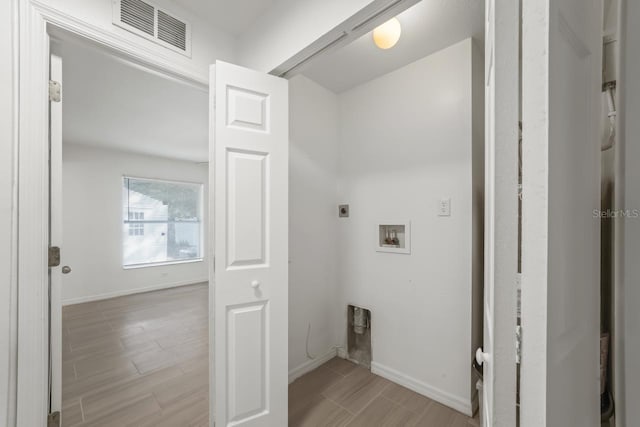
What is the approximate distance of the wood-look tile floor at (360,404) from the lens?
1.61 metres

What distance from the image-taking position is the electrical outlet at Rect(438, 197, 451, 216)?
176 cm

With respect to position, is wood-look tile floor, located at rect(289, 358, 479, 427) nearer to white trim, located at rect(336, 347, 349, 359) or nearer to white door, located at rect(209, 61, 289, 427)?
white trim, located at rect(336, 347, 349, 359)

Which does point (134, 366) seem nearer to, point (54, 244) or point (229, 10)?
point (54, 244)

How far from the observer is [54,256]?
112 cm

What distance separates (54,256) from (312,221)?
62.5 inches

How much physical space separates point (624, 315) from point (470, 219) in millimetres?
1245

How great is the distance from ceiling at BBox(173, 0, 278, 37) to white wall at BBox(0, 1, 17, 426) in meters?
0.77

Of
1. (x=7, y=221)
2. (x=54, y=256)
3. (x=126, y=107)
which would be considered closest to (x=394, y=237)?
(x=54, y=256)

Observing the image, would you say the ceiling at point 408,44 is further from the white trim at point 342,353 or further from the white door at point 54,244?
the white trim at point 342,353

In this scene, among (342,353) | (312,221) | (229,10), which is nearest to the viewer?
(229,10)

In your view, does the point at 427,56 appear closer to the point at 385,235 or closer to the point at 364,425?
the point at 385,235

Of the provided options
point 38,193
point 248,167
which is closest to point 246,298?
point 248,167

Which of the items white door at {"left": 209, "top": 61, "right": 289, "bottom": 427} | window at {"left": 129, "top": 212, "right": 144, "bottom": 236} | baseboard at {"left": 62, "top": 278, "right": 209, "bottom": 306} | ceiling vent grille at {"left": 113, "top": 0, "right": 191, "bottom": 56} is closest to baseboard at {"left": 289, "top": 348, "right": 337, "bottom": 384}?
white door at {"left": 209, "top": 61, "right": 289, "bottom": 427}

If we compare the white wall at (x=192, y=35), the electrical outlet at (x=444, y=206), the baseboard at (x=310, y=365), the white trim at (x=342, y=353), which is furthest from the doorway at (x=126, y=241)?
the electrical outlet at (x=444, y=206)
